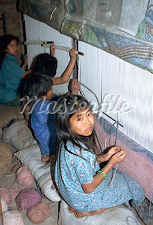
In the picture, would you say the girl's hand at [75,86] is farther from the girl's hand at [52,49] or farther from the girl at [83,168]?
the girl at [83,168]

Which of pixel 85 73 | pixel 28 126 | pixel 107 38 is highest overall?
pixel 107 38

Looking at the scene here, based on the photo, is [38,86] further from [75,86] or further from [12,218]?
[12,218]

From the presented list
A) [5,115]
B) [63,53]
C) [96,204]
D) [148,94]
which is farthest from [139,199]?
[5,115]

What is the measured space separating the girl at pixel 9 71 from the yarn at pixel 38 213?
69.9 inches

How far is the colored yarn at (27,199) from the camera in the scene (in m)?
2.36

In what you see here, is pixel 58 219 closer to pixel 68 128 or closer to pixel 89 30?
pixel 68 128

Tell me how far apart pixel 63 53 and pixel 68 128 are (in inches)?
51.9

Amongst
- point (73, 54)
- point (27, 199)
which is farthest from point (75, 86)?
point (27, 199)

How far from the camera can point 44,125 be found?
2.56 metres

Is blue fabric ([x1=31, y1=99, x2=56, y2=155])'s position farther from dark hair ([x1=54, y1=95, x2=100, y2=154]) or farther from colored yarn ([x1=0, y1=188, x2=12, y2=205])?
dark hair ([x1=54, y1=95, x2=100, y2=154])

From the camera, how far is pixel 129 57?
5.19ft

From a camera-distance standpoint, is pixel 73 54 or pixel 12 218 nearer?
pixel 12 218

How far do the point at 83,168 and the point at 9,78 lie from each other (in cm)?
228

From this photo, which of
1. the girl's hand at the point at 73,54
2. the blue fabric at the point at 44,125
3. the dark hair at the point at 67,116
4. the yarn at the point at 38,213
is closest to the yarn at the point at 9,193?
the yarn at the point at 38,213
